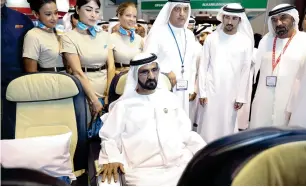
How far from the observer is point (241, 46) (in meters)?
3.14

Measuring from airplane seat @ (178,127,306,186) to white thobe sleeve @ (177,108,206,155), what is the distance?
133cm

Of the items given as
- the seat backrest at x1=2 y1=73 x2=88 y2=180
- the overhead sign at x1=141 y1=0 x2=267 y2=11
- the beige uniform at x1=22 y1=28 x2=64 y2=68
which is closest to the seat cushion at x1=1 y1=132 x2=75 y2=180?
the seat backrest at x1=2 y1=73 x2=88 y2=180

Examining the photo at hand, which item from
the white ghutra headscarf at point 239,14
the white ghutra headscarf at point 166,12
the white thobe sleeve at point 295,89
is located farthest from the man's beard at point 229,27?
the white thobe sleeve at point 295,89

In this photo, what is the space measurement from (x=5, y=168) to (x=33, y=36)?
1955 millimetres

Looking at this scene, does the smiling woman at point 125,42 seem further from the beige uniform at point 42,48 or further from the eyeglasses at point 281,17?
the eyeglasses at point 281,17

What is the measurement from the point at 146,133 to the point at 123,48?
131cm

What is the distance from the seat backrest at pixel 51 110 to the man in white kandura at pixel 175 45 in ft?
3.85

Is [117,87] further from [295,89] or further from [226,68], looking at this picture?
[295,89]

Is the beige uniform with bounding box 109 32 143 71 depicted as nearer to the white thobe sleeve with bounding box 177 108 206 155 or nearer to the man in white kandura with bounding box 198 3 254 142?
the man in white kandura with bounding box 198 3 254 142

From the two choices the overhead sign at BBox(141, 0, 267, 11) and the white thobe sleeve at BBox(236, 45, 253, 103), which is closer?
the white thobe sleeve at BBox(236, 45, 253, 103)

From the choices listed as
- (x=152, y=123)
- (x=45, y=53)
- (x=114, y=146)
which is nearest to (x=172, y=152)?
(x=152, y=123)

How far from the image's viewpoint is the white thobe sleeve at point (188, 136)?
1924mm

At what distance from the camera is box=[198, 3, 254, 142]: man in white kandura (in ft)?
10.3

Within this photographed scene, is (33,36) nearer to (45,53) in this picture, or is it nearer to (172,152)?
(45,53)
